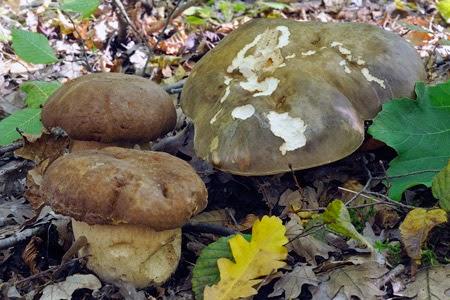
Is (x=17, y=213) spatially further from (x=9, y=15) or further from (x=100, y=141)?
(x=9, y=15)

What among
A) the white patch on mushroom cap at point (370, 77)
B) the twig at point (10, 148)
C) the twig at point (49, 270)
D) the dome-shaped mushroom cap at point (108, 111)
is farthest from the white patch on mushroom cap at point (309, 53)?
the twig at point (10, 148)

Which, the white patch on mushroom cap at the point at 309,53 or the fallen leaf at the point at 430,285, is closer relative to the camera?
the fallen leaf at the point at 430,285

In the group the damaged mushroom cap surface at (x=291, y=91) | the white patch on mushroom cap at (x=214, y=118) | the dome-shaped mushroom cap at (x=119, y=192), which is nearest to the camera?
the dome-shaped mushroom cap at (x=119, y=192)

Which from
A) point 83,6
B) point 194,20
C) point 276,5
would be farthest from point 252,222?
point 276,5

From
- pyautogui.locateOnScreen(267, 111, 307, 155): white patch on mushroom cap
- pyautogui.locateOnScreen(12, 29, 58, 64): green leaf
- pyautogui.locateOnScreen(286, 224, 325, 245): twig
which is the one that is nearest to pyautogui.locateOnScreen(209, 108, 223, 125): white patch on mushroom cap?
pyautogui.locateOnScreen(267, 111, 307, 155): white patch on mushroom cap

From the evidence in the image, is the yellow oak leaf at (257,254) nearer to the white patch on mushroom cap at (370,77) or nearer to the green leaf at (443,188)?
the green leaf at (443,188)

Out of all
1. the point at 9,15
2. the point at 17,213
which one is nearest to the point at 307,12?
the point at 9,15

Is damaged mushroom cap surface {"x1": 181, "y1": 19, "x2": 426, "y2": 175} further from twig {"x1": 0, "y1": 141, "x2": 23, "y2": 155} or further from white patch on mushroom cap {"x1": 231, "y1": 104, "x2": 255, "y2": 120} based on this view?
twig {"x1": 0, "y1": 141, "x2": 23, "y2": 155}
